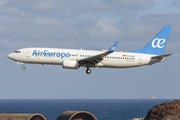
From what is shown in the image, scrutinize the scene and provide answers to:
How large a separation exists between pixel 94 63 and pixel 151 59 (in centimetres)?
1087

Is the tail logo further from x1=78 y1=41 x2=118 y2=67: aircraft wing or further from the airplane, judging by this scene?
x1=78 y1=41 x2=118 y2=67: aircraft wing

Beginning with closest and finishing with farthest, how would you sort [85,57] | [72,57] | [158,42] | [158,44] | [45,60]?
[45,60], [72,57], [85,57], [158,44], [158,42]

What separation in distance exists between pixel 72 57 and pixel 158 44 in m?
20.4

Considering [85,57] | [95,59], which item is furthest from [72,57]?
[95,59]

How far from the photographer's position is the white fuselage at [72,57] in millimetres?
81438

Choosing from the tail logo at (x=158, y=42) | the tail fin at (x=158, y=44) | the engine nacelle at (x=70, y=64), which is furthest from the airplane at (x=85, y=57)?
the tail logo at (x=158, y=42)

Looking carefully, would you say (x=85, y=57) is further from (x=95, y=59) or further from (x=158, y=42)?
(x=158, y=42)

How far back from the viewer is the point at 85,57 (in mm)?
82875

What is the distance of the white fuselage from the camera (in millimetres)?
81438

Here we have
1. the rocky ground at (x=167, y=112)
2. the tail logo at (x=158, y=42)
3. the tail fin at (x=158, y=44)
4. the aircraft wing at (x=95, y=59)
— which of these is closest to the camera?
the rocky ground at (x=167, y=112)

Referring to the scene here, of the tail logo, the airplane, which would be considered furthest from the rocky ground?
the tail logo

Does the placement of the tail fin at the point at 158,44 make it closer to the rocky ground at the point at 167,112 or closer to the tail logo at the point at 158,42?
the tail logo at the point at 158,42

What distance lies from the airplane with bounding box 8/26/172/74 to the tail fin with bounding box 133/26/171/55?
59.5 inches

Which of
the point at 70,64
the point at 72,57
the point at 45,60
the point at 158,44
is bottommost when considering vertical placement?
the point at 70,64
